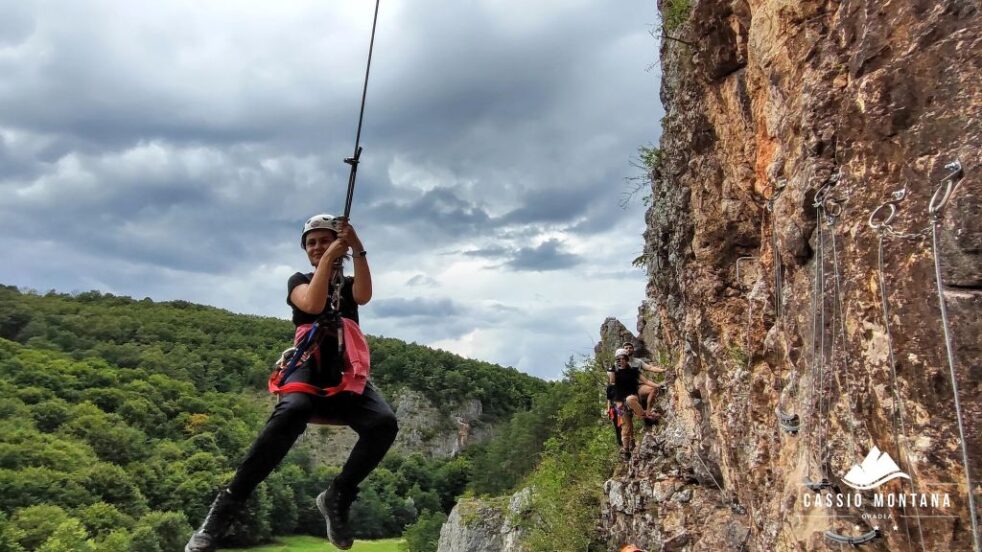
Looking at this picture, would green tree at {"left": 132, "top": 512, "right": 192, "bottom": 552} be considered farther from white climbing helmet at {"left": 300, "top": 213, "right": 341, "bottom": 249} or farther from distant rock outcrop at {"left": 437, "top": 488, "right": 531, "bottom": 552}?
white climbing helmet at {"left": 300, "top": 213, "right": 341, "bottom": 249}

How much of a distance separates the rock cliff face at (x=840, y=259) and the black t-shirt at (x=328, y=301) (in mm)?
3970

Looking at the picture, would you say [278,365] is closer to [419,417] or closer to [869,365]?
[869,365]

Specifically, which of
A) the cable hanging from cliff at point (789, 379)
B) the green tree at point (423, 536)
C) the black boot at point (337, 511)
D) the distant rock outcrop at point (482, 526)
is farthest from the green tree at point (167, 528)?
the cable hanging from cliff at point (789, 379)

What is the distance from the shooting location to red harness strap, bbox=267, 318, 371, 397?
14.6ft

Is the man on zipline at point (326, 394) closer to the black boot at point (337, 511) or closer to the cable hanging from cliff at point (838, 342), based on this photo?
the black boot at point (337, 511)

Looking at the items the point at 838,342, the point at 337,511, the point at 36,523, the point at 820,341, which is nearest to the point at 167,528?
the point at 36,523

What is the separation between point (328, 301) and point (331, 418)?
0.87 meters

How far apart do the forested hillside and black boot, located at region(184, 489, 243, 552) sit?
65.5ft

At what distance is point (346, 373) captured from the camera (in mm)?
4523

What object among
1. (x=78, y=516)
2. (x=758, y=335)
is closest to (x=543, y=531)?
(x=758, y=335)

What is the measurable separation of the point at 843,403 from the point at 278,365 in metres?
4.50

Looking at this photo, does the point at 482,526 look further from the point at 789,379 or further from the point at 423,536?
the point at 789,379

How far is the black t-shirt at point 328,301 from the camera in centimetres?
461

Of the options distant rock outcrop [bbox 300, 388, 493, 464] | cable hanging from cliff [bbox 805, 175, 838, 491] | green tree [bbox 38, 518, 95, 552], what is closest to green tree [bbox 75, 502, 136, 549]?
green tree [bbox 38, 518, 95, 552]
